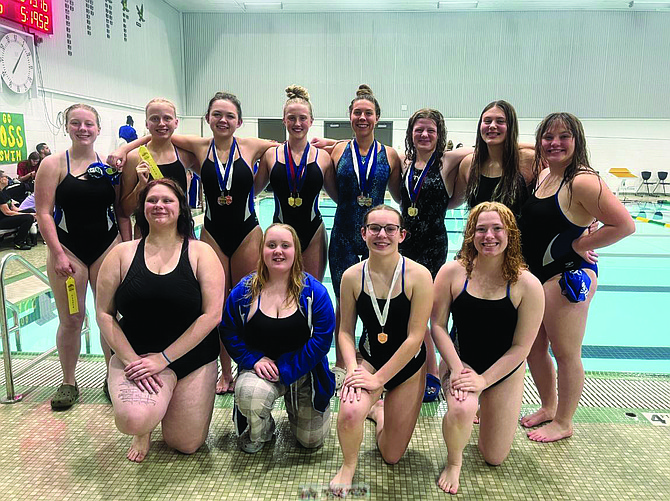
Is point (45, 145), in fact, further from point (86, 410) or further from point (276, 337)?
point (276, 337)

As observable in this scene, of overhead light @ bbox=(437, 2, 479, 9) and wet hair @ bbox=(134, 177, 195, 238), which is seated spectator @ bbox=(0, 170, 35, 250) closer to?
wet hair @ bbox=(134, 177, 195, 238)

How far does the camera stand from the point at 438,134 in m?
3.19

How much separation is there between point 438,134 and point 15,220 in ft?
25.4

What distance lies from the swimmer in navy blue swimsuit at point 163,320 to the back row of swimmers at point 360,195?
8.1 inches

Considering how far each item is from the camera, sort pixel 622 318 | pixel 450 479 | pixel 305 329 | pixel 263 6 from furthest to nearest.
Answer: pixel 263 6 < pixel 622 318 < pixel 305 329 < pixel 450 479

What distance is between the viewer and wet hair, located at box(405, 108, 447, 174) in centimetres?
314

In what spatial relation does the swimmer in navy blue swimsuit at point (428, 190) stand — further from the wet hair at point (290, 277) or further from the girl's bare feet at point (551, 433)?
the wet hair at point (290, 277)

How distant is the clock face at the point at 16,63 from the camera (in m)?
9.20

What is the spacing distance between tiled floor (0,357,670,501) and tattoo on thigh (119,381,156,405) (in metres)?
0.38

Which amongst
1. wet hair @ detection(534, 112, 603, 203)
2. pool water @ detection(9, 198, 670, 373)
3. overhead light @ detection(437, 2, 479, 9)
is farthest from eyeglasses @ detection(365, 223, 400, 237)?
overhead light @ detection(437, 2, 479, 9)

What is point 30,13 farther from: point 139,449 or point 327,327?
point 327,327

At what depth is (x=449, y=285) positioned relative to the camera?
261 centimetres

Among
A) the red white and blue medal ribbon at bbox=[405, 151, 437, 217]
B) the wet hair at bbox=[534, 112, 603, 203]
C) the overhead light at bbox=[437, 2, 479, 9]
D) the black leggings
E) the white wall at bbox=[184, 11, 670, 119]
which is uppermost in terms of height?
the overhead light at bbox=[437, 2, 479, 9]

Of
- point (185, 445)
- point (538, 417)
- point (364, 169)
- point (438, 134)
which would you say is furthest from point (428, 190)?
point (185, 445)
